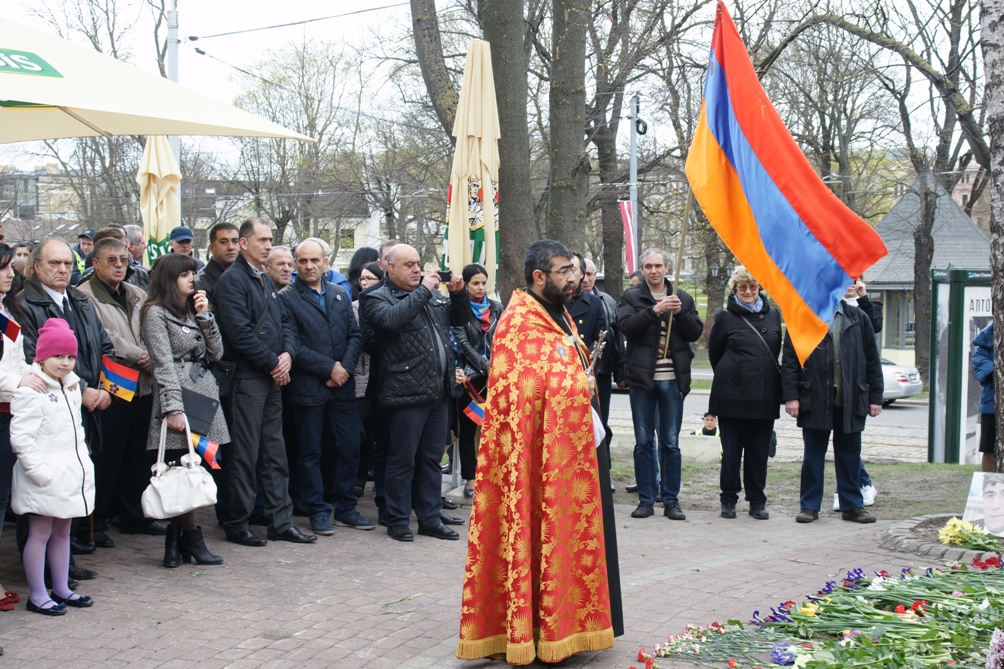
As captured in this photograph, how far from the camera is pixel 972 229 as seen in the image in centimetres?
3656

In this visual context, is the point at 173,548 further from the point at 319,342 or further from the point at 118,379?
the point at 319,342

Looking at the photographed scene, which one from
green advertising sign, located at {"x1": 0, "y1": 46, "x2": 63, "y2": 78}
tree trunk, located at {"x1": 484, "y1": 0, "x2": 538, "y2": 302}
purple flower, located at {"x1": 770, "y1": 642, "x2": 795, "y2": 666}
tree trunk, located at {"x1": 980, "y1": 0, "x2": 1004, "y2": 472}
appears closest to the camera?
purple flower, located at {"x1": 770, "y1": 642, "x2": 795, "y2": 666}

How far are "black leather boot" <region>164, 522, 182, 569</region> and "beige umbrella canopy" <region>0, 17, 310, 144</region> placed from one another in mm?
2532

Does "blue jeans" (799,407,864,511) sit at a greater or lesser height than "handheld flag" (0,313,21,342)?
lesser

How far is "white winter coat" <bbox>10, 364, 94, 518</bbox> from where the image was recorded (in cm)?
A: 514

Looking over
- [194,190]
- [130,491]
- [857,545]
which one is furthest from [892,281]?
[130,491]

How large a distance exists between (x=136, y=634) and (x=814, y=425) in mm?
5480

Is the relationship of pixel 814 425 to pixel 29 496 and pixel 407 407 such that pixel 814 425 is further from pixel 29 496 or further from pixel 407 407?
pixel 29 496

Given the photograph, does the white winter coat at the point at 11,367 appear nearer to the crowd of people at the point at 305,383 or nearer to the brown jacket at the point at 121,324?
the crowd of people at the point at 305,383

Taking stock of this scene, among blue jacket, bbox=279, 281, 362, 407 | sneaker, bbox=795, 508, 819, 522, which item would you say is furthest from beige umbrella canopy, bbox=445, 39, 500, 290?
sneaker, bbox=795, 508, 819, 522

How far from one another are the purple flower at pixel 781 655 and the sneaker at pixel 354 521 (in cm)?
397

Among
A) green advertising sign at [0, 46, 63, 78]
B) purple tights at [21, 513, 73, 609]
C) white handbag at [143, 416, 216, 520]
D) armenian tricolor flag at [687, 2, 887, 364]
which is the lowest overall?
purple tights at [21, 513, 73, 609]

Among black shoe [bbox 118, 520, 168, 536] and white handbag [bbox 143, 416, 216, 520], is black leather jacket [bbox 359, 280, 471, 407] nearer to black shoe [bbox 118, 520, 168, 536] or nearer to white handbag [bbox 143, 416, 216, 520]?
white handbag [bbox 143, 416, 216, 520]

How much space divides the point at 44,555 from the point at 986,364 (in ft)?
24.7
